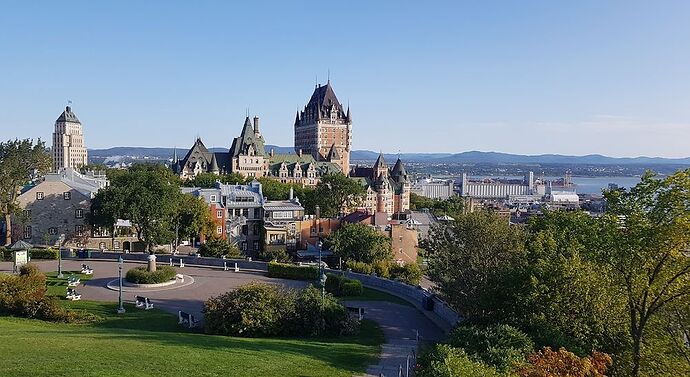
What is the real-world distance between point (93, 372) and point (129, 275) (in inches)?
748

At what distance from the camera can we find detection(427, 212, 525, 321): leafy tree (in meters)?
21.6

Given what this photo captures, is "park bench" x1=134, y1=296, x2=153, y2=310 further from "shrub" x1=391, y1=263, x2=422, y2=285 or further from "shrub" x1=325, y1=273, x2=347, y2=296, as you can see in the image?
"shrub" x1=391, y1=263, x2=422, y2=285

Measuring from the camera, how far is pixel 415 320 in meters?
25.5

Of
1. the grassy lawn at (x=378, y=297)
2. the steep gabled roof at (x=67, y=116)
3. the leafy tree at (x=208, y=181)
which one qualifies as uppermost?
the steep gabled roof at (x=67, y=116)

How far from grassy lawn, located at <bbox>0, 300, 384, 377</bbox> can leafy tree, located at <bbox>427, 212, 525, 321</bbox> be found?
375 centimetres

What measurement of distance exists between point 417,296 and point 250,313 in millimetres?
11438

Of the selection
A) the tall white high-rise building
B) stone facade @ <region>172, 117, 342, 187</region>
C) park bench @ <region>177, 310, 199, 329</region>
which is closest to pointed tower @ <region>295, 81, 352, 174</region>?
stone facade @ <region>172, 117, 342, 187</region>

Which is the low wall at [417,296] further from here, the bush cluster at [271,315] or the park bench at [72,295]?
the park bench at [72,295]

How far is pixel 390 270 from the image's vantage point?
41125mm

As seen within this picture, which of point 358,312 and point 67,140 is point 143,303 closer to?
point 358,312

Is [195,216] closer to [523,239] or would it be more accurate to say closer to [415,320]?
[415,320]

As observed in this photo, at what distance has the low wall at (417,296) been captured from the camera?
82.2ft

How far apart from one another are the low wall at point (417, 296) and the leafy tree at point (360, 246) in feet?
24.1

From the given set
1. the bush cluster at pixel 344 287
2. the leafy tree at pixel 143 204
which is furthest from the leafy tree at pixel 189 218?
the bush cluster at pixel 344 287
